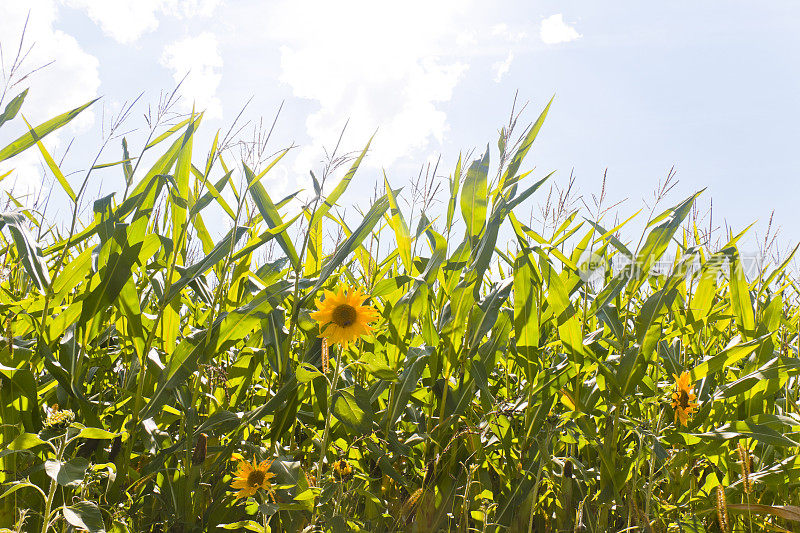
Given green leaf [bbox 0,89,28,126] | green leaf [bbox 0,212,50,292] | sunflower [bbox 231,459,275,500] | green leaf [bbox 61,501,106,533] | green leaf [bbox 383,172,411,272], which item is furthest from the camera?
green leaf [bbox 383,172,411,272]

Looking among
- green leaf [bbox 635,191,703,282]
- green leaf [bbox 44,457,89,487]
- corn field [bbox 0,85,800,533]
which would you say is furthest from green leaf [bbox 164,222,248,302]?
green leaf [bbox 635,191,703,282]

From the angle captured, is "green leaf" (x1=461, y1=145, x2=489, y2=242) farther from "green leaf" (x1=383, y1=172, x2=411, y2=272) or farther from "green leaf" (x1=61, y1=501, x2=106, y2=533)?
"green leaf" (x1=61, y1=501, x2=106, y2=533)

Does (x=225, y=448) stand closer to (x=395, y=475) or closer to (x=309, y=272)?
(x=395, y=475)

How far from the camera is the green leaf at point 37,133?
1538 mm

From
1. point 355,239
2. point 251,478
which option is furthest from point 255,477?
point 355,239

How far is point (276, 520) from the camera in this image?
Result: 1.49m

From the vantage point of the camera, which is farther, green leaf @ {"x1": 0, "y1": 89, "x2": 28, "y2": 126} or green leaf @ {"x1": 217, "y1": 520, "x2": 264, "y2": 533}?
green leaf @ {"x1": 0, "y1": 89, "x2": 28, "y2": 126}

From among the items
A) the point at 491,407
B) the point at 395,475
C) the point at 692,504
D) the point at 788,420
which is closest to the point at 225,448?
the point at 395,475

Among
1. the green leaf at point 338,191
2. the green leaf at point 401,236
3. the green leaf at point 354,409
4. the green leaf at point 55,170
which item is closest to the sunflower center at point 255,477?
the green leaf at point 354,409

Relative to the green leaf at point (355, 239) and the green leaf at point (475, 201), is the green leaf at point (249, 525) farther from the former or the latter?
the green leaf at point (475, 201)

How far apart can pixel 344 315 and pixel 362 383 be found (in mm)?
590

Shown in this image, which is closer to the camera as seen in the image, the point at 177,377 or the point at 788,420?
the point at 177,377

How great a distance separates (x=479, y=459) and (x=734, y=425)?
2.43 ft

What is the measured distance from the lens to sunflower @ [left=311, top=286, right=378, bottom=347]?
1338 mm
